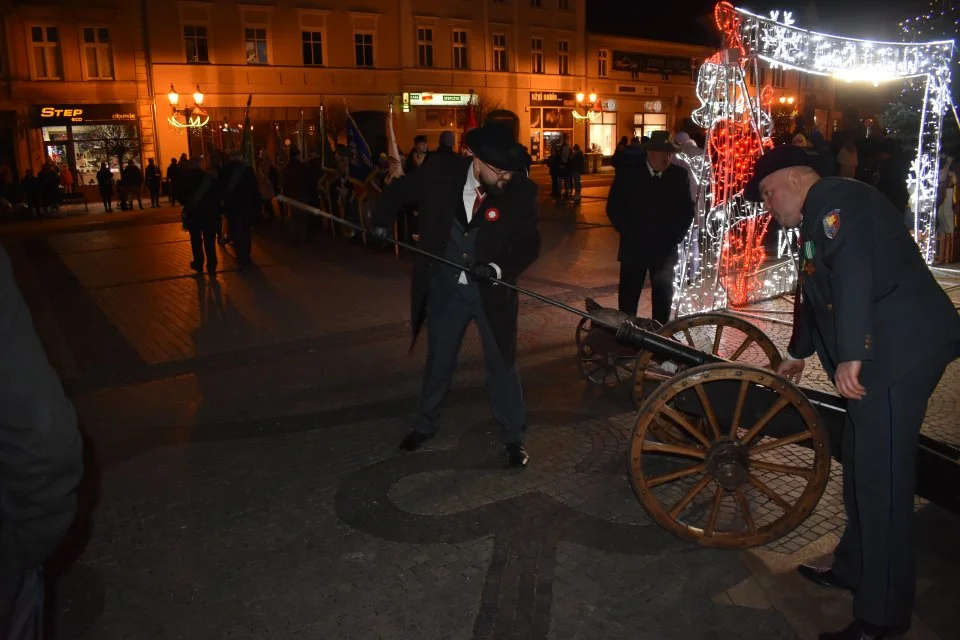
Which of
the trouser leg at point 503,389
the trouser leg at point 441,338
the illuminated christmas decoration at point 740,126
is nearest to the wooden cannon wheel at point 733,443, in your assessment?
the trouser leg at point 503,389

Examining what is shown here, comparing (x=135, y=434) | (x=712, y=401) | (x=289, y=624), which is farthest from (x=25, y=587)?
(x=135, y=434)

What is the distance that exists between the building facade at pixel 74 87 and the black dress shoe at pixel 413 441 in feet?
90.2

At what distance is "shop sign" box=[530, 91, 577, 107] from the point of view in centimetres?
4250

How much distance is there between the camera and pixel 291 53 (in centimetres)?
3403

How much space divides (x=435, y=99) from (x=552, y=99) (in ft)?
25.7

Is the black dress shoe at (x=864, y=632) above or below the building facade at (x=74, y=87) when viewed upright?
below

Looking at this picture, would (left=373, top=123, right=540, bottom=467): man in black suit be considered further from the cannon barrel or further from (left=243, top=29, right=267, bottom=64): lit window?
(left=243, top=29, right=267, bottom=64): lit window

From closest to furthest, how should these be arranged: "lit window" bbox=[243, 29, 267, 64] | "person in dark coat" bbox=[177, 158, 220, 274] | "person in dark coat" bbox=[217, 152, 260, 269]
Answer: "person in dark coat" bbox=[177, 158, 220, 274], "person in dark coat" bbox=[217, 152, 260, 269], "lit window" bbox=[243, 29, 267, 64]

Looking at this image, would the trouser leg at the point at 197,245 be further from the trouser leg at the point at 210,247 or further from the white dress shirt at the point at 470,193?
the white dress shirt at the point at 470,193

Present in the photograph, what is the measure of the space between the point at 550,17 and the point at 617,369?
132ft

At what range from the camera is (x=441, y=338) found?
15.3 ft

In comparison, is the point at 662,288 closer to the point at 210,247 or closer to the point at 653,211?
the point at 653,211

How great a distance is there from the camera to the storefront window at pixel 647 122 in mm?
47119

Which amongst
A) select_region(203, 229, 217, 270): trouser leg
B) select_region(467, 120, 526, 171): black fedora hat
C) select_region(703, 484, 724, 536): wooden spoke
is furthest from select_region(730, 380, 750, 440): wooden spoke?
select_region(203, 229, 217, 270): trouser leg
